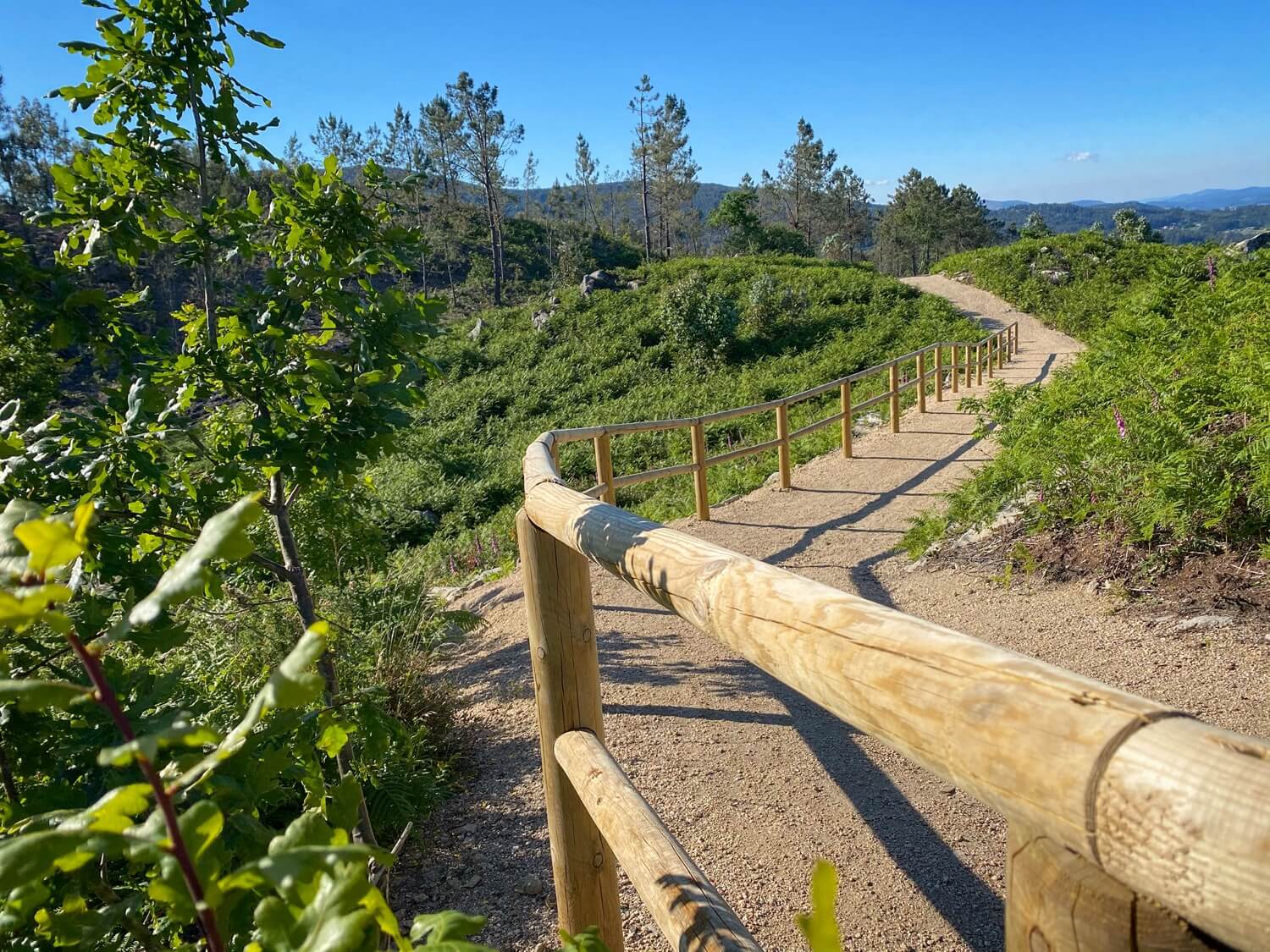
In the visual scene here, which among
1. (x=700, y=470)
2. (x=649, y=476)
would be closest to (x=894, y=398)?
(x=700, y=470)

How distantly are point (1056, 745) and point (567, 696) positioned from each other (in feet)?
4.53

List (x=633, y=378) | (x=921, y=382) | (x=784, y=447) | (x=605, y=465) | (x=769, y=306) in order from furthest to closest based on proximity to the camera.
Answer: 1. (x=769, y=306)
2. (x=633, y=378)
3. (x=921, y=382)
4. (x=784, y=447)
5. (x=605, y=465)

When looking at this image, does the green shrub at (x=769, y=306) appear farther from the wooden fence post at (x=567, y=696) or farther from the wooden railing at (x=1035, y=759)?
the wooden railing at (x=1035, y=759)

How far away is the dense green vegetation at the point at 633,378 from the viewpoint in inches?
503

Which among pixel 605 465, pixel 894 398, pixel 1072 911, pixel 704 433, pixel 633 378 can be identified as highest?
pixel 1072 911

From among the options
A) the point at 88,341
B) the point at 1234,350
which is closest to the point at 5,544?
the point at 88,341

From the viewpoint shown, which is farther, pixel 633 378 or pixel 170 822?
pixel 633 378

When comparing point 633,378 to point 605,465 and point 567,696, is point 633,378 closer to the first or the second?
point 605,465

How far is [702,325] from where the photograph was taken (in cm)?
2159

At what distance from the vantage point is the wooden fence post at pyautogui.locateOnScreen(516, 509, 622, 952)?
184 cm

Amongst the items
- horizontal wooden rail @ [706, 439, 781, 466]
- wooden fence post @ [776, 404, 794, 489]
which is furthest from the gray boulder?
horizontal wooden rail @ [706, 439, 781, 466]

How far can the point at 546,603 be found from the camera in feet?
6.08

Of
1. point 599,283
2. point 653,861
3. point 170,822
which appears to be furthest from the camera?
point 599,283

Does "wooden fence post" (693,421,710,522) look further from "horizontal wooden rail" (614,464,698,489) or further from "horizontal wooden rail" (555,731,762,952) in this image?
"horizontal wooden rail" (555,731,762,952)
